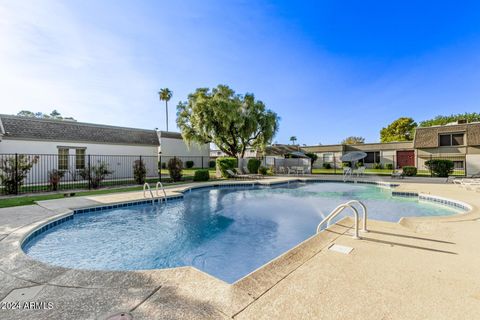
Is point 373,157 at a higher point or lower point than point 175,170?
higher

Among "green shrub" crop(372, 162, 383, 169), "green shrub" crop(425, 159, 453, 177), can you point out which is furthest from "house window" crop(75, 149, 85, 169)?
"green shrub" crop(372, 162, 383, 169)

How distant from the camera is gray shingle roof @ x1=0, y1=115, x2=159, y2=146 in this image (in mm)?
12609

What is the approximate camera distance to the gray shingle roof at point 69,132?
12.6 metres

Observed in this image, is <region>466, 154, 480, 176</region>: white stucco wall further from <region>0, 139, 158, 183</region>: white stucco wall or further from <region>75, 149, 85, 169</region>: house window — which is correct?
<region>75, 149, 85, 169</region>: house window

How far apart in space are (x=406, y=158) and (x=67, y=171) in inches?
1352

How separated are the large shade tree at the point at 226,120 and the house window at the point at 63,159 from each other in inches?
362

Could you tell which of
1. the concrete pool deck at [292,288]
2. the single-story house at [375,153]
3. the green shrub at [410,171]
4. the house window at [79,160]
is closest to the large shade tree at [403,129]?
the single-story house at [375,153]

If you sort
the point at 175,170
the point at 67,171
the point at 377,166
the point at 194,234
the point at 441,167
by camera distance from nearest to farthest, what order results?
1. the point at 194,234
2. the point at 67,171
3. the point at 175,170
4. the point at 441,167
5. the point at 377,166

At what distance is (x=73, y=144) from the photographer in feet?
47.2

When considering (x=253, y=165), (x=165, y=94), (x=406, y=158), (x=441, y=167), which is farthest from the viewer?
(x=165, y=94)

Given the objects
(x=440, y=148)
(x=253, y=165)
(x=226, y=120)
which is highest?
(x=226, y=120)

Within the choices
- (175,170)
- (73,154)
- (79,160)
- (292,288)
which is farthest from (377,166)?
(73,154)

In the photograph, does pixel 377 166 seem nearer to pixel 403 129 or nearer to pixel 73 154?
pixel 403 129

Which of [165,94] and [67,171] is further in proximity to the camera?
[165,94]
